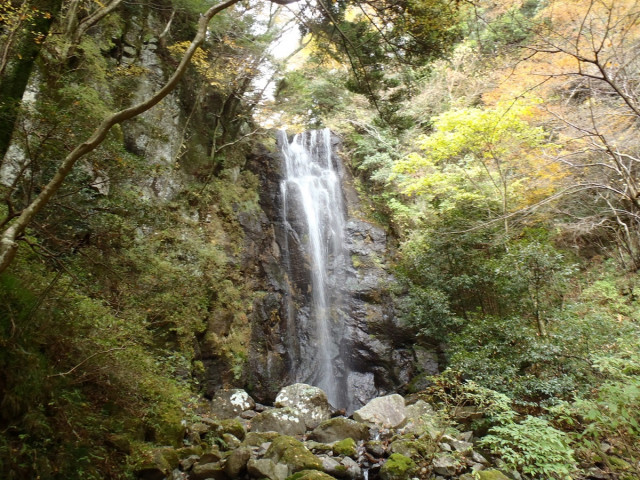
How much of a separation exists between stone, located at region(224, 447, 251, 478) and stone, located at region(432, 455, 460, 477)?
9.35ft

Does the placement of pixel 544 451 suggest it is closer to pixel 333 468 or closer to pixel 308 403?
pixel 333 468

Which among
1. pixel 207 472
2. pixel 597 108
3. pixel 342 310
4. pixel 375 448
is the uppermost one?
pixel 597 108

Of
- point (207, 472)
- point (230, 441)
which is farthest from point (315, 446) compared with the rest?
point (207, 472)

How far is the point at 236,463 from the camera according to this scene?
16.4ft

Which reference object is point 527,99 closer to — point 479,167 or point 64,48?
point 479,167

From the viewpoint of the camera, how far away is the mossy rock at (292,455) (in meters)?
5.21

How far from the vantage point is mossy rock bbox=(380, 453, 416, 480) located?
5.36m

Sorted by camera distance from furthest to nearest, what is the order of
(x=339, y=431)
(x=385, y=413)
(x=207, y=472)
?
(x=385, y=413)
(x=339, y=431)
(x=207, y=472)

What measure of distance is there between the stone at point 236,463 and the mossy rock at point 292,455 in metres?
0.55

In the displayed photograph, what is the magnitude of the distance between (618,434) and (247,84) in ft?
40.0

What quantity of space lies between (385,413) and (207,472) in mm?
4368

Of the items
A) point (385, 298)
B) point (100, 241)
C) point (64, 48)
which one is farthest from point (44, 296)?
point (385, 298)

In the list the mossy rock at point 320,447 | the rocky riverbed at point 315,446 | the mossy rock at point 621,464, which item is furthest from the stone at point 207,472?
the mossy rock at point 621,464

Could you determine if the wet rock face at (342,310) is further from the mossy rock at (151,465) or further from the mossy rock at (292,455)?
the mossy rock at (151,465)
